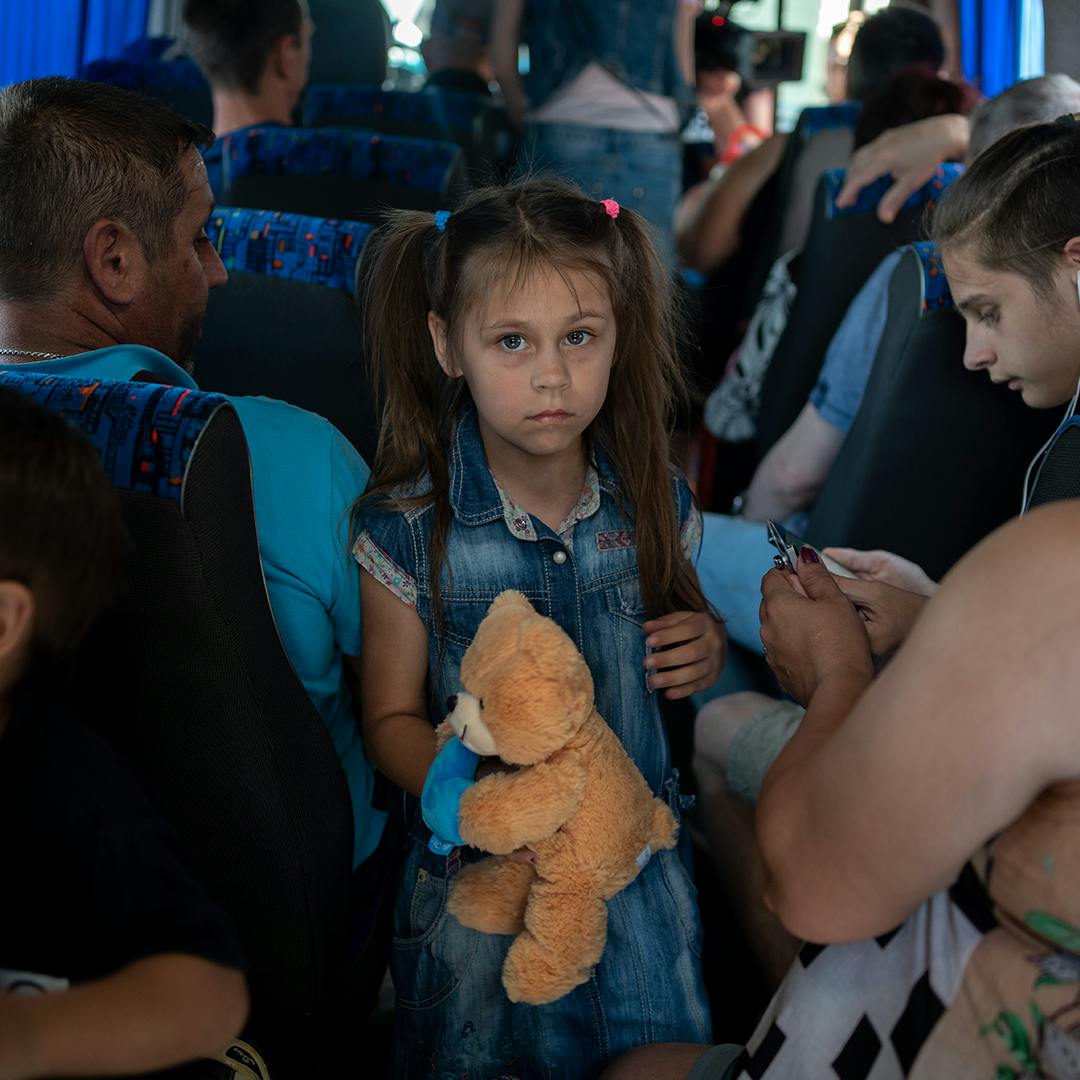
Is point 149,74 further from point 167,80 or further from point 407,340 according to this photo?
point 407,340

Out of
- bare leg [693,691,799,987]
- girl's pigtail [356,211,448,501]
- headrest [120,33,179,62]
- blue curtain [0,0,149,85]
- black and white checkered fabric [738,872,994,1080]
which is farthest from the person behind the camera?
headrest [120,33,179,62]

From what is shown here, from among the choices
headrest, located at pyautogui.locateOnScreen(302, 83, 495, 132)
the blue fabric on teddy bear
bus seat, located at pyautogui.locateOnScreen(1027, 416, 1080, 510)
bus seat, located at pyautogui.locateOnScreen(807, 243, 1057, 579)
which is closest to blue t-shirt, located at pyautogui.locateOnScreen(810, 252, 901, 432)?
bus seat, located at pyautogui.locateOnScreen(807, 243, 1057, 579)

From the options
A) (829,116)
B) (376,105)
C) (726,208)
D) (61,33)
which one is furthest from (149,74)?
(829,116)

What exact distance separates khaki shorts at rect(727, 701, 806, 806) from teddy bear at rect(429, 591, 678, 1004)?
442 mm

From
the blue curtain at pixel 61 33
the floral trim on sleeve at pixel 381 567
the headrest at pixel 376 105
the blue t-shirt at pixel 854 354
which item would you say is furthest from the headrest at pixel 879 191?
the blue curtain at pixel 61 33

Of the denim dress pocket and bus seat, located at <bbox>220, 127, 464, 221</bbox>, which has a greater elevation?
bus seat, located at <bbox>220, 127, 464, 221</bbox>

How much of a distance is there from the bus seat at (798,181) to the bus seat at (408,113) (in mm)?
876

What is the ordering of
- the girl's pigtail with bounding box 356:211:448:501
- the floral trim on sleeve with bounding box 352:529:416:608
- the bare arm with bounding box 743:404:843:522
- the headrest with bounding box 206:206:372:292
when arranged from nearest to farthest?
the floral trim on sleeve with bounding box 352:529:416:608
the girl's pigtail with bounding box 356:211:448:501
the headrest with bounding box 206:206:372:292
the bare arm with bounding box 743:404:843:522

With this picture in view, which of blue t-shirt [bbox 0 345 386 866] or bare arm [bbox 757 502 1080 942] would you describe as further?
blue t-shirt [bbox 0 345 386 866]

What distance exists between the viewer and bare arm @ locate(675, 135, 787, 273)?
354 cm

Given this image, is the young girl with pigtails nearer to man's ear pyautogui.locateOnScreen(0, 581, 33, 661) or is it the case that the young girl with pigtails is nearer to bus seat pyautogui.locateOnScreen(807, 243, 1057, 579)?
bus seat pyautogui.locateOnScreen(807, 243, 1057, 579)

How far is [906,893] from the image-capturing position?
87 centimetres

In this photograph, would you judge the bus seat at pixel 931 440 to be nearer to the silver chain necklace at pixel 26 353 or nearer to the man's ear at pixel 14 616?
the silver chain necklace at pixel 26 353

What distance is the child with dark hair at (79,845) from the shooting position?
86 cm
